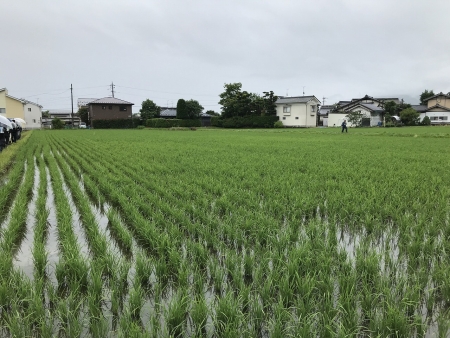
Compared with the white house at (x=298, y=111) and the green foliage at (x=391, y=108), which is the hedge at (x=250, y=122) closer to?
the white house at (x=298, y=111)

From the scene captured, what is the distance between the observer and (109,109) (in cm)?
4403

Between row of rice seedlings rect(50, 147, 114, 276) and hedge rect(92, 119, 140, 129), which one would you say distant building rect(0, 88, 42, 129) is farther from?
row of rice seedlings rect(50, 147, 114, 276)

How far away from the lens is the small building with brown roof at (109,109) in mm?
43484

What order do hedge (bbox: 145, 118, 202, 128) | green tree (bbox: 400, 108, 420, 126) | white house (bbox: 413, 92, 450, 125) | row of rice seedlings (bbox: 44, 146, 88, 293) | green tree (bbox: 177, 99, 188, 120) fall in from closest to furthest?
1. row of rice seedlings (bbox: 44, 146, 88, 293)
2. green tree (bbox: 400, 108, 420, 126)
3. hedge (bbox: 145, 118, 202, 128)
4. green tree (bbox: 177, 99, 188, 120)
5. white house (bbox: 413, 92, 450, 125)

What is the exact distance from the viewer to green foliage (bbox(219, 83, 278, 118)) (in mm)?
39344

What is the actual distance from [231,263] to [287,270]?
0.48m

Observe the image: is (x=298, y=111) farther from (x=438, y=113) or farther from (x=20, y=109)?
(x=20, y=109)

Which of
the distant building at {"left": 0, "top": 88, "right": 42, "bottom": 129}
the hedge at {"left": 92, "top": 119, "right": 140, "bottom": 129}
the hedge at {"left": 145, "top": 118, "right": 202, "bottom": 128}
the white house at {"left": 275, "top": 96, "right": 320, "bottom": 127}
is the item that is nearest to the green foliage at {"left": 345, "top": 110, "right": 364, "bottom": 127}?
the white house at {"left": 275, "top": 96, "right": 320, "bottom": 127}

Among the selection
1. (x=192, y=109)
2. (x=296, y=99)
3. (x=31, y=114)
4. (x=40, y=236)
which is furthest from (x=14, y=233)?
(x=31, y=114)

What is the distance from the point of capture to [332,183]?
5.71m

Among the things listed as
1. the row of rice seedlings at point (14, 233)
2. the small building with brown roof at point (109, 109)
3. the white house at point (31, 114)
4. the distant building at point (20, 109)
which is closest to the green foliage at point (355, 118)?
the small building with brown roof at point (109, 109)

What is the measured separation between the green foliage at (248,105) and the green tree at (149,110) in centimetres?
1282

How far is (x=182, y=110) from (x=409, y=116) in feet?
93.4

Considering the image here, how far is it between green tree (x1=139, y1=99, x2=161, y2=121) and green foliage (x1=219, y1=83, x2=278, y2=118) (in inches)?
505
